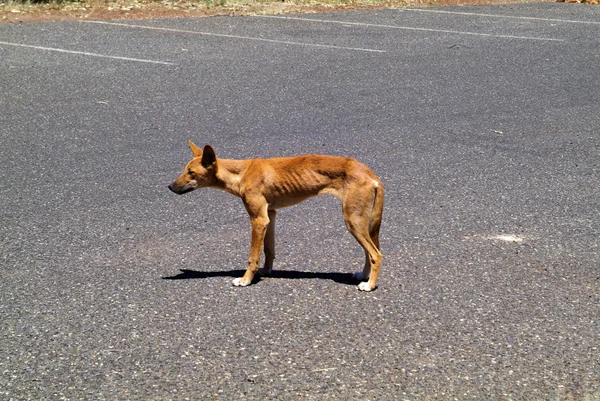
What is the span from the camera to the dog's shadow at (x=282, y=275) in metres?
6.36

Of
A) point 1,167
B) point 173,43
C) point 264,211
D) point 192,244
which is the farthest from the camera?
point 173,43

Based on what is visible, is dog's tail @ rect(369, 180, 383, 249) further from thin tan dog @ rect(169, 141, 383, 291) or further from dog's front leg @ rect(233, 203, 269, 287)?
dog's front leg @ rect(233, 203, 269, 287)

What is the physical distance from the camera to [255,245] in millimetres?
6211

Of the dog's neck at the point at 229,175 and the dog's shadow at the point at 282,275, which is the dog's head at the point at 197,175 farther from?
the dog's shadow at the point at 282,275

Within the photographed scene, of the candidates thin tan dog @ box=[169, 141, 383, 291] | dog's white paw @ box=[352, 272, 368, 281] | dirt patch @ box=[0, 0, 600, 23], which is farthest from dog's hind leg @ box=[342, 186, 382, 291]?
dirt patch @ box=[0, 0, 600, 23]

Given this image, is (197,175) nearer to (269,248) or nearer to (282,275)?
(269,248)

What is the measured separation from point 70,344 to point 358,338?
176cm

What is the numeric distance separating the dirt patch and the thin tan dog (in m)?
11.0

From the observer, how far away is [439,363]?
5.17 metres

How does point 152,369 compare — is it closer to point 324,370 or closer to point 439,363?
point 324,370

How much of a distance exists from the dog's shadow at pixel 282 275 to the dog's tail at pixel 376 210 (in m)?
0.40

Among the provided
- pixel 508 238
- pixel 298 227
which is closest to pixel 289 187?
pixel 298 227

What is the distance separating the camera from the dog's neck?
251 inches

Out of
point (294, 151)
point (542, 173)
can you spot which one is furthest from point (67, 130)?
point (542, 173)
